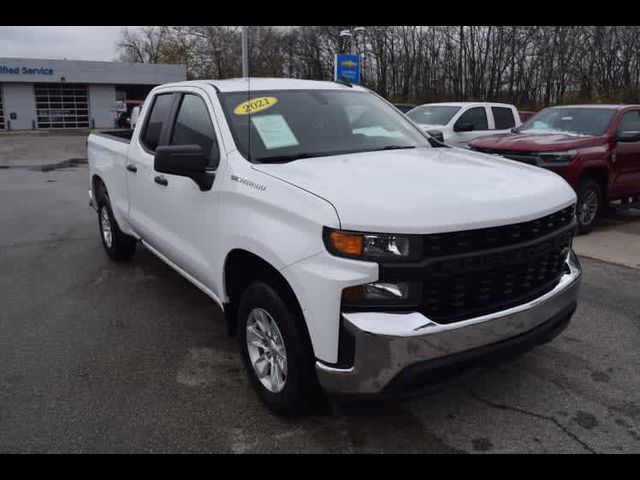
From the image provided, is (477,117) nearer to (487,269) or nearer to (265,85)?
(265,85)

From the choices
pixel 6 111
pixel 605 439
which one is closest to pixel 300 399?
pixel 605 439

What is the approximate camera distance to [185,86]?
4594 mm

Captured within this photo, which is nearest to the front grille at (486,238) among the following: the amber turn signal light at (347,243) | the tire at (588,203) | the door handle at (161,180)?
the amber turn signal light at (347,243)

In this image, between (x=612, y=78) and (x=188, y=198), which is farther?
(x=612, y=78)

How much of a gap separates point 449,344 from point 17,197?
10708 mm

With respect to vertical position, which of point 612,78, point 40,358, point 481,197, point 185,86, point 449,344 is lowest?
point 40,358

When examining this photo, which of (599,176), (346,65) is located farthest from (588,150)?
(346,65)

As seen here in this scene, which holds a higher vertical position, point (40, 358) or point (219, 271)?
point (219, 271)

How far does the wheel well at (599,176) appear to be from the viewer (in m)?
8.04

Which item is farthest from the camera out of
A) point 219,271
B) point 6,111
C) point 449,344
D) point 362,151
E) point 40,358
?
point 6,111

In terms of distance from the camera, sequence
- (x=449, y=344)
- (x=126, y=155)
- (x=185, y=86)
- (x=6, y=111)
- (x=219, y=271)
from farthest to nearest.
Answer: (x=6, y=111) < (x=126, y=155) < (x=185, y=86) < (x=219, y=271) < (x=449, y=344)

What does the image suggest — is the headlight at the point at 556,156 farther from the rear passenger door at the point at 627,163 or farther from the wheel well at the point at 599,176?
the rear passenger door at the point at 627,163

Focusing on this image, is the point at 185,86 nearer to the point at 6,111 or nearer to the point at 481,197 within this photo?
the point at 481,197

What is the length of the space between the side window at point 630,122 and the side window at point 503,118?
13.8 feet
